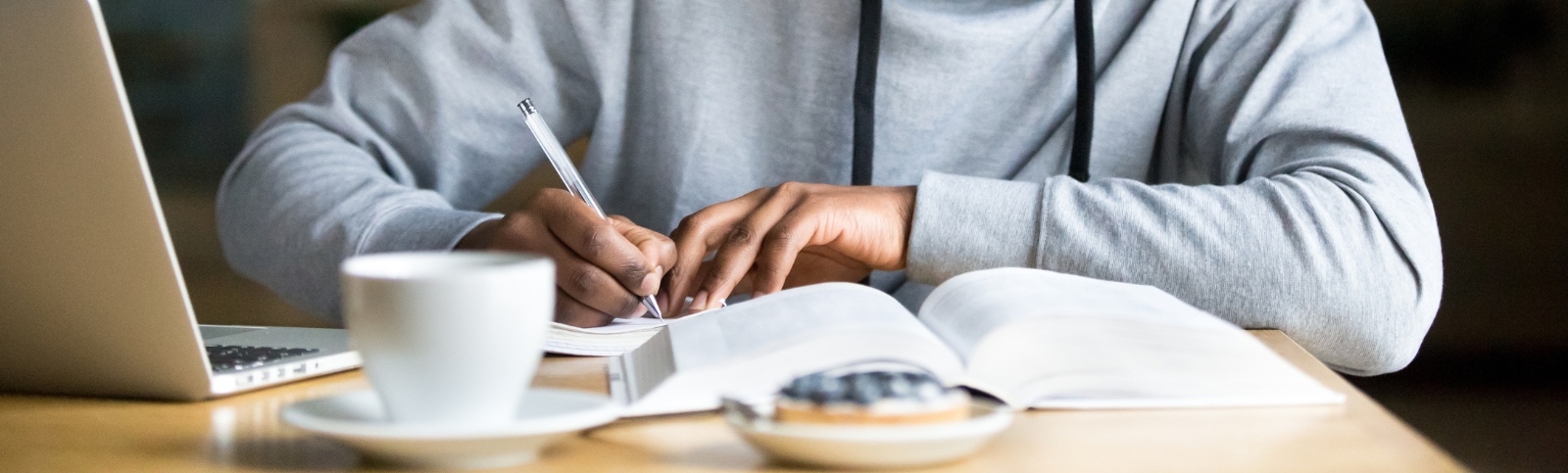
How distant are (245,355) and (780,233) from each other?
0.35 m

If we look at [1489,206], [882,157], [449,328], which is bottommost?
[1489,206]

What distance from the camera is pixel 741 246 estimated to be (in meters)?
0.80

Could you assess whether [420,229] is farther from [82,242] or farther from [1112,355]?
[1112,355]

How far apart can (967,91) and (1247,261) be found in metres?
0.49

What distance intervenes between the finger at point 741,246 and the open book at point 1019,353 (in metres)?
0.27

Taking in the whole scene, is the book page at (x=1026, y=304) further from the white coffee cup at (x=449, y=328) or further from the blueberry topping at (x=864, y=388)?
the white coffee cup at (x=449, y=328)

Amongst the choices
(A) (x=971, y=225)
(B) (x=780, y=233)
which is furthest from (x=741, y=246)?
(A) (x=971, y=225)

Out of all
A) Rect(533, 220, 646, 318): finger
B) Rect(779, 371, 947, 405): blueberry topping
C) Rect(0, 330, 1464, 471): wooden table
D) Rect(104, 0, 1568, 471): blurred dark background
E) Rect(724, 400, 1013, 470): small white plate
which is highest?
Rect(779, 371, 947, 405): blueberry topping

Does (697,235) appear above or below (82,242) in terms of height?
below

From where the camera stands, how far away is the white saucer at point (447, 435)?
0.35m

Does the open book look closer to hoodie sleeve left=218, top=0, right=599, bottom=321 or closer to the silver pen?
the silver pen

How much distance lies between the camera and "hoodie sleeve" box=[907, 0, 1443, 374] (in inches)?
29.8

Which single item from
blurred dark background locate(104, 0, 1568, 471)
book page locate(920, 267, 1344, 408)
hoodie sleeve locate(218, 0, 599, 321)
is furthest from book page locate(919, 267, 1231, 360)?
blurred dark background locate(104, 0, 1568, 471)

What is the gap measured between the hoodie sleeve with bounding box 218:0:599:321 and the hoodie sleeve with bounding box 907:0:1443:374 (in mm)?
513
